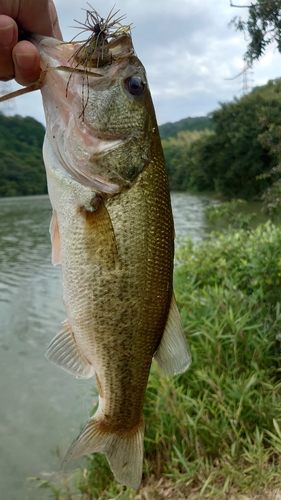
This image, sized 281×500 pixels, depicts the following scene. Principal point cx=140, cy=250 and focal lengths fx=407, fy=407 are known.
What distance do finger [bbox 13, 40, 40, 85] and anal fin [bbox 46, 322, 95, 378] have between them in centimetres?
97

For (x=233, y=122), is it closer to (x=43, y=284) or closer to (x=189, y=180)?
(x=189, y=180)

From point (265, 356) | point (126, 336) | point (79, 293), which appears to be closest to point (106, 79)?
point (79, 293)

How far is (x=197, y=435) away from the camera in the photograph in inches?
133

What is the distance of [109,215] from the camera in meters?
1.50

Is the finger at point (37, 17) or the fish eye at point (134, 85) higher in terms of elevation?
the finger at point (37, 17)

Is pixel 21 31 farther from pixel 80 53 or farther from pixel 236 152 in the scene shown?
pixel 236 152

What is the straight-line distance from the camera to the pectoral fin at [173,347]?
5.32 feet

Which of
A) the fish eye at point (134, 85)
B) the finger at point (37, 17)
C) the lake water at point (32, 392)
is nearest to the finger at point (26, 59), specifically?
the finger at point (37, 17)

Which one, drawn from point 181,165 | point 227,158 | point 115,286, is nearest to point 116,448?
point 115,286

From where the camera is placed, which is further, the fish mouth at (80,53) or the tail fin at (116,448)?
the tail fin at (116,448)

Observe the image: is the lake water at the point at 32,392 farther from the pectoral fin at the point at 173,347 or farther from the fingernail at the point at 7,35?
the fingernail at the point at 7,35

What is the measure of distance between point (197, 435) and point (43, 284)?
894 cm

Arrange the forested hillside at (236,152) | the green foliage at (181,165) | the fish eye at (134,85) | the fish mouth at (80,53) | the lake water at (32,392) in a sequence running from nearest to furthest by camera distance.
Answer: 1. the fish mouth at (80,53)
2. the fish eye at (134,85)
3. the lake water at (32,392)
4. the forested hillside at (236,152)
5. the green foliage at (181,165)

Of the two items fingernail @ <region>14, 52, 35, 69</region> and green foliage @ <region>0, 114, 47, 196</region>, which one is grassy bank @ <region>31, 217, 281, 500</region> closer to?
fingernail @ <region>14, 52, 35, 69</region>
